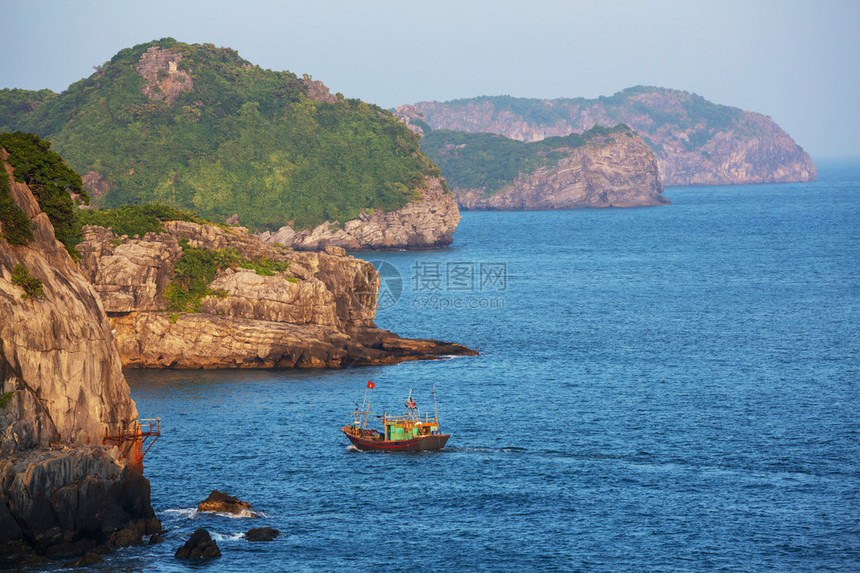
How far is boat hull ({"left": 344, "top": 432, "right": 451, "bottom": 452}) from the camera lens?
71312 millimetres

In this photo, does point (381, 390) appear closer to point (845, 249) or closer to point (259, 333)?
point (259, 333)

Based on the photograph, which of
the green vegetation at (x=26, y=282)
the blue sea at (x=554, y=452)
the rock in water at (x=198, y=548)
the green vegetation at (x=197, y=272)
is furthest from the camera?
the green vegetation at (x=197, y=272)

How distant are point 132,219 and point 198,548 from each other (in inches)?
2289

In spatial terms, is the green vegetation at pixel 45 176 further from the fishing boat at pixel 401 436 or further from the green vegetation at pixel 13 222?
the fishing boat at pixel 401 436

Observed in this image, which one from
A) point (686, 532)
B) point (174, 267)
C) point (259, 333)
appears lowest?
point (686, 532)

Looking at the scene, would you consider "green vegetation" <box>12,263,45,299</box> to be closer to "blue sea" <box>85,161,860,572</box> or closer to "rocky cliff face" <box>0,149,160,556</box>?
"rocky cliff face" <box>0,149,160,556</box>

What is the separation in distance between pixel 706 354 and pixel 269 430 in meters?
50.7

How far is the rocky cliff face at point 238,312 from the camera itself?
310ft

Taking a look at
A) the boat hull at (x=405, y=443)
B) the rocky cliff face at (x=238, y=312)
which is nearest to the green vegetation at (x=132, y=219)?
the rocky cliff face at (x=238, y=312)

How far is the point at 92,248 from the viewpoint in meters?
95.2

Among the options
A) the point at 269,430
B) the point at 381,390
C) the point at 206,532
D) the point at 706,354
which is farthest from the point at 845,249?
the point at 206,532

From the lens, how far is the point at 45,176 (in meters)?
60.3

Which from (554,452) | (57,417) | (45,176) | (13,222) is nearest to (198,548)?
(57,417)

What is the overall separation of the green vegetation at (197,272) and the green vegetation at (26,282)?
4529 cm
